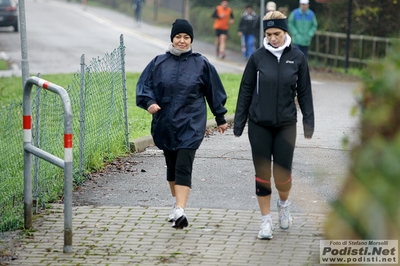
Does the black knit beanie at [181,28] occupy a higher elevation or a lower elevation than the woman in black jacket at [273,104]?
higher

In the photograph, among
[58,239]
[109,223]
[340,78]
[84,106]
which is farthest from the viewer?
[340,78]

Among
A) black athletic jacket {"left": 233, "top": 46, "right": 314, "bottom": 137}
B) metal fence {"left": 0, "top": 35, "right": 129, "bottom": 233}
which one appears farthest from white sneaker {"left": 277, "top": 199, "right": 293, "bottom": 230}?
metal fence {"left": 0, "top": 35, "right": 129, "bottom": 233}

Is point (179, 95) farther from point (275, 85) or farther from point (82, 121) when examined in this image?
point (82, 121)

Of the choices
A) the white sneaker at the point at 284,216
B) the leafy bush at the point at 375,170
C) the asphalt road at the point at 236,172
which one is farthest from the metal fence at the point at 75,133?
the leafy bush at the point at 375,170

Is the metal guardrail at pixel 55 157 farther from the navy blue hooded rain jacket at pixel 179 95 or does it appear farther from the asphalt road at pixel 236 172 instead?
the asphalt road at pixel 236 172

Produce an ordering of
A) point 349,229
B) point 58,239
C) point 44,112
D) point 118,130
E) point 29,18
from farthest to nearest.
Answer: point 29,18 < point 118,130 < point 44,112 < point 58,239 < point 349,229

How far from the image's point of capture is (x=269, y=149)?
6.35 m

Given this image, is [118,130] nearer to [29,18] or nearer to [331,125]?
[331,125]

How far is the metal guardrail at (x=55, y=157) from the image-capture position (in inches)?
229

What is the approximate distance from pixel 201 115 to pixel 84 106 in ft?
6.85

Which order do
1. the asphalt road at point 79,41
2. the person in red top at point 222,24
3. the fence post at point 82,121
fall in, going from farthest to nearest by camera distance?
the person in red top at point 222,24 < the asphalt road at point 79,41 < the fence post at point 82,121

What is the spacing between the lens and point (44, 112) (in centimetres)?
761

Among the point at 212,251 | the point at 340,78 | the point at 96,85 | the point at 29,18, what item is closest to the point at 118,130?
the point at 96,85

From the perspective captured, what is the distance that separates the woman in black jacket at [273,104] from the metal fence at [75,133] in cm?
196
